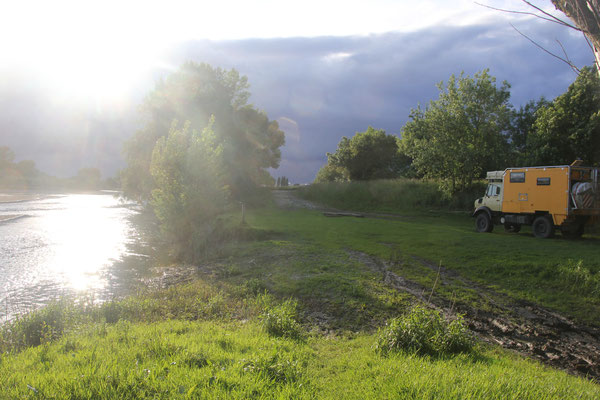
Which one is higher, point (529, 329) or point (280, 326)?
point (280, 326)

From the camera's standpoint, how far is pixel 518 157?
106 feet

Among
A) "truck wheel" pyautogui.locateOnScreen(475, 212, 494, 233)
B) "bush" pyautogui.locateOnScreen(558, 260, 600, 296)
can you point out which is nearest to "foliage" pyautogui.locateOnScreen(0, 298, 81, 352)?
"bush" pyautogui.locateOnScreen(558, 260, 600, 296)

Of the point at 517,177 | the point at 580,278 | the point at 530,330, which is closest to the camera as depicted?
the point at 530,330

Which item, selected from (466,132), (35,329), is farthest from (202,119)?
(35,329)

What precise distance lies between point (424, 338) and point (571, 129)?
32.0m

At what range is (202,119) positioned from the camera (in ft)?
131

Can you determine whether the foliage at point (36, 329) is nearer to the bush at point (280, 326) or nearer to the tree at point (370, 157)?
the bush at point (280, 326)

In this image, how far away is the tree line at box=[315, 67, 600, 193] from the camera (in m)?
28.8

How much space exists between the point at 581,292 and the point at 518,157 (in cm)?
2560

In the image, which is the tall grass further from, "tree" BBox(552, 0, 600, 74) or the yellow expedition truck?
"tree" BBox(552, 0, 600, 74)

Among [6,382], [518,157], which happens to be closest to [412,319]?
[6,382]

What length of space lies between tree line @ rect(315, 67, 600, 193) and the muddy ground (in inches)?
905

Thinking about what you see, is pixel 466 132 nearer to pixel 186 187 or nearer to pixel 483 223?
pixel 483 223

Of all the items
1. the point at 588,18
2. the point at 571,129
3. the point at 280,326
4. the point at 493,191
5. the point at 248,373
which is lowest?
the point at 280,326
